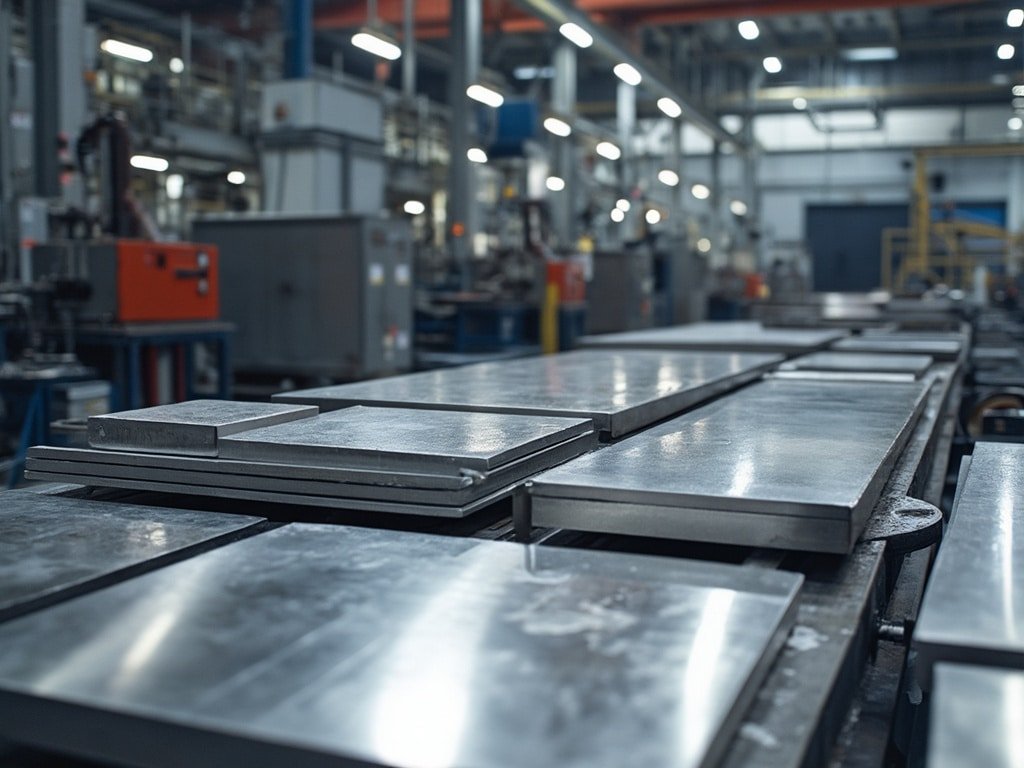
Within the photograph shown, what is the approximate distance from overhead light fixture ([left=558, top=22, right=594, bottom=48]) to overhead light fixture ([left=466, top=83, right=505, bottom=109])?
811 millimetres

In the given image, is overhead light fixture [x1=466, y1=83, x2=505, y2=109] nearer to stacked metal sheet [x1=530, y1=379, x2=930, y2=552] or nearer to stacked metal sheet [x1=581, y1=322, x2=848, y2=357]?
stacked metal sheet [x1=581, y1=322, x2=848, y2=357]

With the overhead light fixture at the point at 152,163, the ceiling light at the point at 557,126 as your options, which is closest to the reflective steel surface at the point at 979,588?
the overhead light fixture at the point at 152,163

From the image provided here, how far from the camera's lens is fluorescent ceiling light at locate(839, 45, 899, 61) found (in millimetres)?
15789

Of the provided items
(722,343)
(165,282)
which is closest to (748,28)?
(165,282)

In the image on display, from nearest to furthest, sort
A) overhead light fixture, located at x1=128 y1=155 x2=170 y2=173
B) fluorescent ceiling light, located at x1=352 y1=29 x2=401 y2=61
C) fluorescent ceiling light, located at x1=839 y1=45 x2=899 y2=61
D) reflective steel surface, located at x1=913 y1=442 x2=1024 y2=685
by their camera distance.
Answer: reflective steel surface, located at x1=913 y1=442 x2=1024 y2=685 → fluorescent ceiling light, located at x1=352 y1=29 x2=401 y2=61 → overhead light fixture, located at x1=128 y1=155 x2=170 y2=173 → fluorescent ceiling light, located at x1=839 y1=45 x2=899 y2=61

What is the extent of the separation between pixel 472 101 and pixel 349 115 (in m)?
1.83

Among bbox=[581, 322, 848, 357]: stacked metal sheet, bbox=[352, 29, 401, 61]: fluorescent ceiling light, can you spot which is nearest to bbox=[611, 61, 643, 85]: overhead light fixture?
bbox=[352, 29, 401, 61]: fluorescent ceiling light

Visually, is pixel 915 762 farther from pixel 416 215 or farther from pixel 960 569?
pixel 416 215

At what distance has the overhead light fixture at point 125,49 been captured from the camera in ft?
27.3

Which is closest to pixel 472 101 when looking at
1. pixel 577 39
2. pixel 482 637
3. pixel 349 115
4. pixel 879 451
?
pixel 577 39

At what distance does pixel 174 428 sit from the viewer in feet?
4.50

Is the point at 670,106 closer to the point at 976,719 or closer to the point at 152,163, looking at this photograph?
the point at 152,163

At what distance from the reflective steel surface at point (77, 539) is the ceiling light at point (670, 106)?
38.9ft

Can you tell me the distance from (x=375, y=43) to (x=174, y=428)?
711cm
